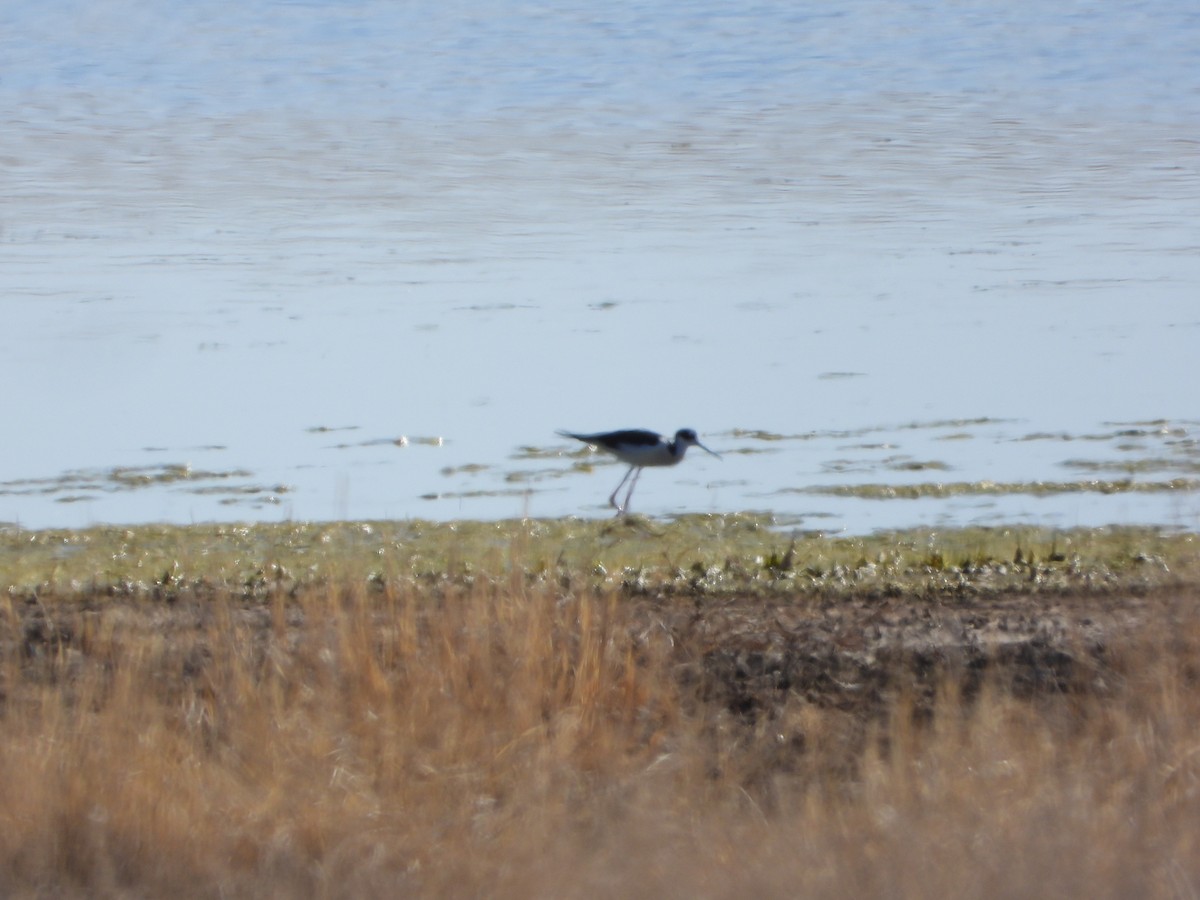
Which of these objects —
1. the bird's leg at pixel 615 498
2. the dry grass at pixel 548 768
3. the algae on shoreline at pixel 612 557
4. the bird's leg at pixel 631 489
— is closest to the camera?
the dry grass at pixel 548 768

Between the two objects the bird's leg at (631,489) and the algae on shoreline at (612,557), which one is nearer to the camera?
the algae on shoreline at (612,557)

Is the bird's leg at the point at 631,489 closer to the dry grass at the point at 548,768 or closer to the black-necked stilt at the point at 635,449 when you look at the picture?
the black-necked stilt at the point at 635,449

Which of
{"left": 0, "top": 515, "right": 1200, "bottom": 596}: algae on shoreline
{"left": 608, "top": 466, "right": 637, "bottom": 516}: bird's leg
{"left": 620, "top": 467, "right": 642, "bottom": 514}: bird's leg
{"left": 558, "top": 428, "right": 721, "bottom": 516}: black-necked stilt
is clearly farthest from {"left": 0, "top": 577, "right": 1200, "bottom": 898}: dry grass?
{"left": 558, "top": 428, "right": 721, "bottom": 516}: black-necked stilt

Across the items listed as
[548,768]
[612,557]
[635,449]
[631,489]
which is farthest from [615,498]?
[548,768]

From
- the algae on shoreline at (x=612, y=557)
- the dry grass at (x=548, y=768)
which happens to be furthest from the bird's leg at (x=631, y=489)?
the dry grass at (x=548, y=768)

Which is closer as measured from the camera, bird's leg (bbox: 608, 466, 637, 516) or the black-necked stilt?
bird's leg (bbox: 608, 466, 637, 516)

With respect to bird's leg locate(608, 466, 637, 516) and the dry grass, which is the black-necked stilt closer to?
bird's leg locate(608, 466, 637, 516)

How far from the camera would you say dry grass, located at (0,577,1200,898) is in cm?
659

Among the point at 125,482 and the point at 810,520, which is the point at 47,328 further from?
the point at 810,520

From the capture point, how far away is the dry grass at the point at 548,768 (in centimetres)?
659

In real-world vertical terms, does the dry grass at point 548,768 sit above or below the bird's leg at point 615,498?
below

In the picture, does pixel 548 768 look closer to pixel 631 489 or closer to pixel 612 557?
pixel 612 557

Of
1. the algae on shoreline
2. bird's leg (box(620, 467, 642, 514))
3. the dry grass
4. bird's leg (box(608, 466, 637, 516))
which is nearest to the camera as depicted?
the dry grass

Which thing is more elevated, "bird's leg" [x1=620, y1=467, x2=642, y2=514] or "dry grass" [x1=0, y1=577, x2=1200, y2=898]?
"bird's leg" [x1=620, y1=467, x2=642, y2=514]
